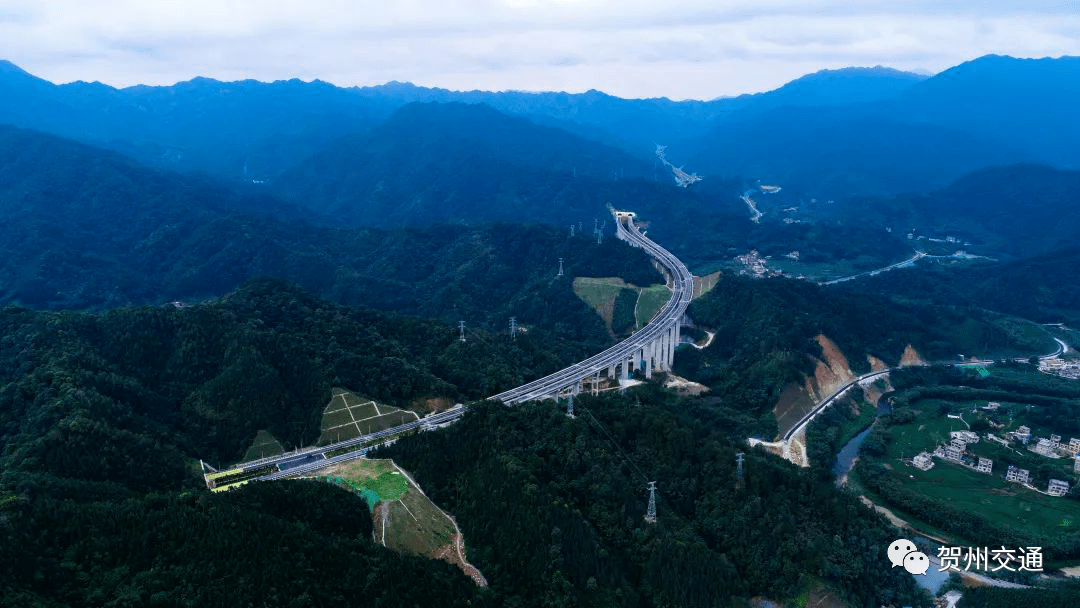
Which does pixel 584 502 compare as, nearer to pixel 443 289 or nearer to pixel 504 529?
pixel 504 529

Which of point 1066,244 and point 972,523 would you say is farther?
point 1066,244

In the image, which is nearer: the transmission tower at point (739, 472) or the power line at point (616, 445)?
the transmission tower at point (739, 472)

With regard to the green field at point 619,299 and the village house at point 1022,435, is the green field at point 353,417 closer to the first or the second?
the green field at point 619,299

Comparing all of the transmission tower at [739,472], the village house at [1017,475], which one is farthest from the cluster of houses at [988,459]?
the transmission tower at [739,472]

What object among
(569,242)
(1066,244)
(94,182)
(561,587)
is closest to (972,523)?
(561,587)

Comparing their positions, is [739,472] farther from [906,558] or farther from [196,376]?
[196,376]

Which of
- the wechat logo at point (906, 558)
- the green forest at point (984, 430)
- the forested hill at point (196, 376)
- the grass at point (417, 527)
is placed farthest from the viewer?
the green forest at point (984, 430)

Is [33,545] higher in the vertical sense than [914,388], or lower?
higher
